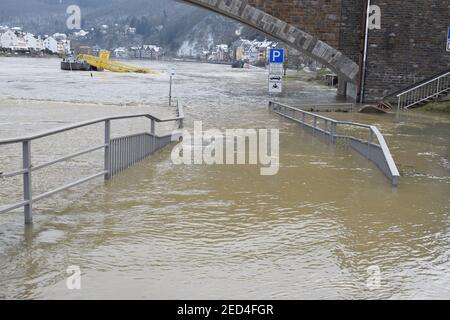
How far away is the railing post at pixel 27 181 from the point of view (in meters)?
6.20

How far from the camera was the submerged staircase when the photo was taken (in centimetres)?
2542

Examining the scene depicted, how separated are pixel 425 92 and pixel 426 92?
5 centimetres

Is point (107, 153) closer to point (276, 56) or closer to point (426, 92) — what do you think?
point (276, 56)

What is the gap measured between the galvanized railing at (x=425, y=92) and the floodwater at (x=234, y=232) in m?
14.6

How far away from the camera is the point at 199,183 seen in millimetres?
8969

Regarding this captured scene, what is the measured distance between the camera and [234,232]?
644cm

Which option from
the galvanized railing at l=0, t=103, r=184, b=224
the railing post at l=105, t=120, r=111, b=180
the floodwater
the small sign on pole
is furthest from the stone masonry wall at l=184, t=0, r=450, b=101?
the railing post at l=105, t=120, r=111, b=180

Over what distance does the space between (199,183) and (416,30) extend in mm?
20635

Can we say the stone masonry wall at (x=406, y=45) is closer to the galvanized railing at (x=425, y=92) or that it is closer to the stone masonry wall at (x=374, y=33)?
the stone masonry wall at (x=374, y=33)

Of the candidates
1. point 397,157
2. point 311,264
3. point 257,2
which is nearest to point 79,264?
point 311,264

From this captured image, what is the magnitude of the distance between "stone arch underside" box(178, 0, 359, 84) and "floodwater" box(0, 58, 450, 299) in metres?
16.3

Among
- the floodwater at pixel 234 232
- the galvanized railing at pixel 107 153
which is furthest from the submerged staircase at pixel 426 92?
the galvanized railing at pixel 107 153

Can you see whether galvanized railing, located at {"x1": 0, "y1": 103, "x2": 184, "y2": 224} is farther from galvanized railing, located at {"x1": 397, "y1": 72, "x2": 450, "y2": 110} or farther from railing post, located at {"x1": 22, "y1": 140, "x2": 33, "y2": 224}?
galvanized railing, located at {"x1": 397, "y1": 72, "x2": 450, "y2": 110}

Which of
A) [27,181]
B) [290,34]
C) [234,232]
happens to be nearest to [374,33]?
[290,34]
